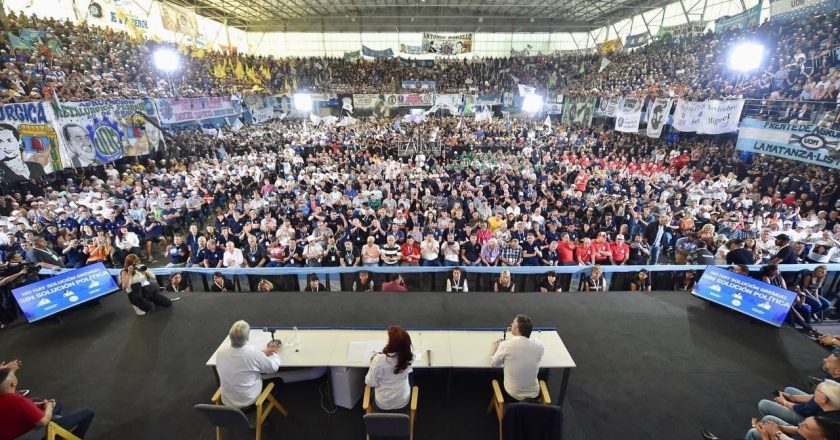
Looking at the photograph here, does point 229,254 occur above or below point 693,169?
below

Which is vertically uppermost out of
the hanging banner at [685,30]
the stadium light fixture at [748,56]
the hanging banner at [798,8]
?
the hanging banner at [685,30]

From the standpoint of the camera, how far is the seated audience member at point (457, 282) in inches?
245

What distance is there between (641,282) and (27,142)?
628 inches

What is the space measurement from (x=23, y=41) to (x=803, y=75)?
2734 cm

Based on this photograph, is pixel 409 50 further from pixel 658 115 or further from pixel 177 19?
pixel 658 115

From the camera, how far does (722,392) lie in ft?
13.7

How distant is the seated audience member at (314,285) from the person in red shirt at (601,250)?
219 inches

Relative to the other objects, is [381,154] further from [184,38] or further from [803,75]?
[184,38]

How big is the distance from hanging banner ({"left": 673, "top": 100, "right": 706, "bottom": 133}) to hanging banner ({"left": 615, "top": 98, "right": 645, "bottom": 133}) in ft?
5.41

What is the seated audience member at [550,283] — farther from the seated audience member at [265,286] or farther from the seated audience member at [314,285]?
the seated audience member at [265,286]

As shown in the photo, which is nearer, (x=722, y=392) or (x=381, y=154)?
(x=722, y=392)

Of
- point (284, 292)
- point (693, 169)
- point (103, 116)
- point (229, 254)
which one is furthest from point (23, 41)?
point (693, 169)

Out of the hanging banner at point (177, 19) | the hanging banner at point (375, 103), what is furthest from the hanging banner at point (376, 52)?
the hanging banner at point (177, 19)

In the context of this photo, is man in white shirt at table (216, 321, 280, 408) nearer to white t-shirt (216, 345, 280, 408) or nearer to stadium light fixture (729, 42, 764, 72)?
white t-shirt (216, 345, 280, 408)
